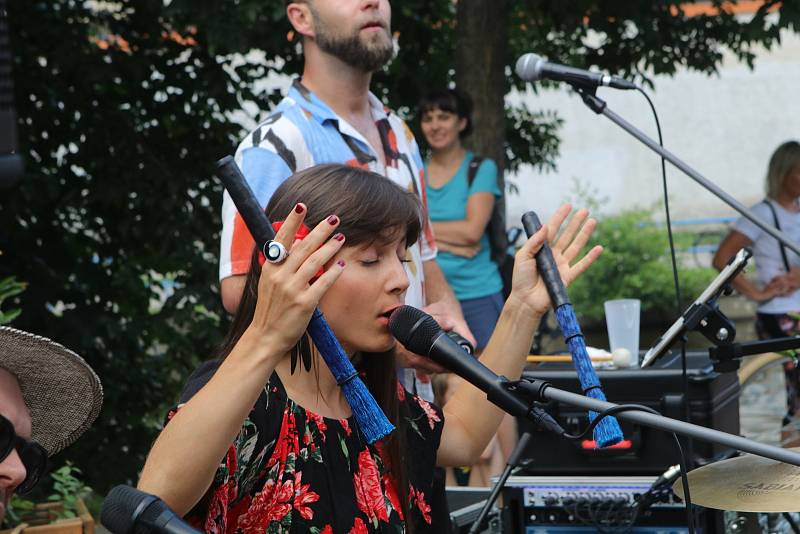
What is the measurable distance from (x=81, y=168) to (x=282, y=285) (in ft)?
17.4

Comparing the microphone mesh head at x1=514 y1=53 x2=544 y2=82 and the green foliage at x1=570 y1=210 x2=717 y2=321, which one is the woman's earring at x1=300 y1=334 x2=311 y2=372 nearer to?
the microphone mesh head at x1=514 y1=53 x2=544 y2=82

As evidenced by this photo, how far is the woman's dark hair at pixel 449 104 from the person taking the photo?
20.2 feet

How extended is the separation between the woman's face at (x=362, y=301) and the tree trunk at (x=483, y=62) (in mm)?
5060

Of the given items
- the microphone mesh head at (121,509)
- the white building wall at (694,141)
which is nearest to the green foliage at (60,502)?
the microphone mesh head at (121,509)

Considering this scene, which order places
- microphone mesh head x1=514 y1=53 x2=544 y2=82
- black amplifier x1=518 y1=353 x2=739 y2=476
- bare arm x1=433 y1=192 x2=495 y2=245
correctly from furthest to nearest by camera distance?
bare arm x1=433 y1=192 x2=495 y2=245
black amplifier x1=518 y1=353 x2=739 y2=476
microphone mesh head x1=514 y1=53 x2=544 y2=82

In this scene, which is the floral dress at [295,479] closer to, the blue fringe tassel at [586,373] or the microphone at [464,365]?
the microphone at [464,365]

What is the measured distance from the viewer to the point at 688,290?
490 inches

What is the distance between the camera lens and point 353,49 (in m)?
3.42

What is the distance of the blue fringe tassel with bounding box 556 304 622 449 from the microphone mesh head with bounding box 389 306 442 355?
1.01ft

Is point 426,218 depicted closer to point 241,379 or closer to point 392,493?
point 392,493

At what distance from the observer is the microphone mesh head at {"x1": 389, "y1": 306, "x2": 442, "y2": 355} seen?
2.01 meters

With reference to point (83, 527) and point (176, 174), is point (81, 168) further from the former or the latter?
point (83, 527)

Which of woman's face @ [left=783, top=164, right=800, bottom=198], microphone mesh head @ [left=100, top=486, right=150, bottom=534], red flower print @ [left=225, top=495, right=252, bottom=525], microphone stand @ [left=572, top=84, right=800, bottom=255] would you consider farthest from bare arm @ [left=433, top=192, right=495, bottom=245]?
microphone mesh head @ [left=100, top=486, right=150, bottom=534]

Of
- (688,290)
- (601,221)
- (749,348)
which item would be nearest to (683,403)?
(749,348)
